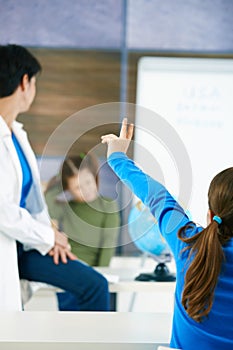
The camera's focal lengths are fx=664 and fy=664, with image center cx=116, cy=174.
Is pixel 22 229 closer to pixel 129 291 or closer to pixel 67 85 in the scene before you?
pixel 129 291

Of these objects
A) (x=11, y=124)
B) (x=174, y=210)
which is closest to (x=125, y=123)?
(x=174, y=210)

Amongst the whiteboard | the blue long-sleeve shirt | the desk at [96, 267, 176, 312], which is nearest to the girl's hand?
the blue long-sleeve shirt

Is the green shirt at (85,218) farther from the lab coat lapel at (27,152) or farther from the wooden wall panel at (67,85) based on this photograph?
the wooden wall panel at (67,85)

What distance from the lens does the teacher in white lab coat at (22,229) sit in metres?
2.44

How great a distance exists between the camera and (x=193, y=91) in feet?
15.7

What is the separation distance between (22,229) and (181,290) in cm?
113

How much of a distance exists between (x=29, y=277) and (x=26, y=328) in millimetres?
916

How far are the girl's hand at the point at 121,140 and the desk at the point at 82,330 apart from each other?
0.43 m

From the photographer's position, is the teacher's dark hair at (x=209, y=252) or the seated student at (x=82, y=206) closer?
the teacher's dark hair at (x=209, y=252)

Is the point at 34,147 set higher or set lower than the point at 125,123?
lower

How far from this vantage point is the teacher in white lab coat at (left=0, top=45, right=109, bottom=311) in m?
2.44

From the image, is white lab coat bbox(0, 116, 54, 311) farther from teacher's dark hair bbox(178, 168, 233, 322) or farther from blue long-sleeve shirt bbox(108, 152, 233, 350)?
teacher's dark hair bbox(178, 168, 233, 322)

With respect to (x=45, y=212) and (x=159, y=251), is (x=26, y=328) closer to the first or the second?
(x=45, y=212)

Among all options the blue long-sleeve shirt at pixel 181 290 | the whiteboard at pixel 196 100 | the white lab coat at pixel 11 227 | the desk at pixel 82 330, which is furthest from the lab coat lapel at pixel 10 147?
the whiteboard at pixel 196 100
